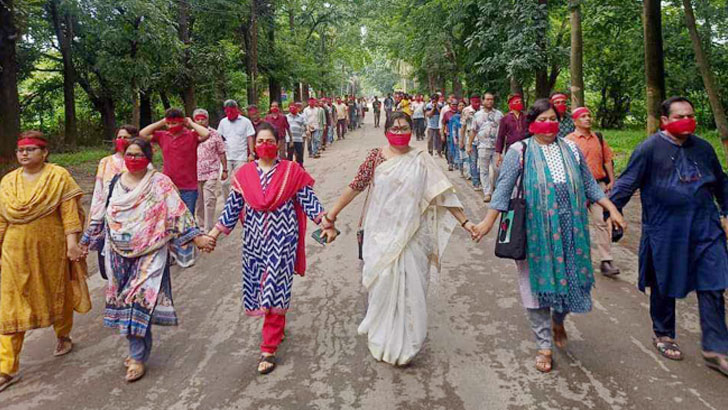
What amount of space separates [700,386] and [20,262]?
5.01 m

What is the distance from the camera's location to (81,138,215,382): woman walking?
419 cm

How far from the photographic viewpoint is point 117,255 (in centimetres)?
425

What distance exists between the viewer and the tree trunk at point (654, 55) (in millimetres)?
9586

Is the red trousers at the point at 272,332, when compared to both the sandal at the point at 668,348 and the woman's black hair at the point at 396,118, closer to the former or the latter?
the woman's black hair at the point at 396,118

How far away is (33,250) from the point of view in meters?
4.38

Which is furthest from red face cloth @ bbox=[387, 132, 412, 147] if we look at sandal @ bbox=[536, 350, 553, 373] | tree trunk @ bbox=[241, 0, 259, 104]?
tree trunk @ bbox=[241, 0, 259, 104]

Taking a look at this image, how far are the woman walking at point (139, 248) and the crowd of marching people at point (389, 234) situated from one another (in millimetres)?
10

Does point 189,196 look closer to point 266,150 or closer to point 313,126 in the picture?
point 266,150

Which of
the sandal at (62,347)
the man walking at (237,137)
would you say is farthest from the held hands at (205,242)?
the man walking at (237,137)

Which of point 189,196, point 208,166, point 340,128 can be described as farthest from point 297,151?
point 340,128

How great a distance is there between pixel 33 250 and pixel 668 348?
16.2ft

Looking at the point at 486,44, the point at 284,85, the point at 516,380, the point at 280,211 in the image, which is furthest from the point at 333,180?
the point at 284,85

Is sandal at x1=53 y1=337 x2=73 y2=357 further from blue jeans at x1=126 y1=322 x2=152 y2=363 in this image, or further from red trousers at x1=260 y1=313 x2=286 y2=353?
red trousers at x1=260 y1=313 x2=286 y2=353

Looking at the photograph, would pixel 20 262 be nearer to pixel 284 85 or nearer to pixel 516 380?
pixel 516 380
